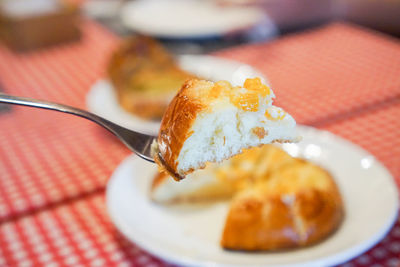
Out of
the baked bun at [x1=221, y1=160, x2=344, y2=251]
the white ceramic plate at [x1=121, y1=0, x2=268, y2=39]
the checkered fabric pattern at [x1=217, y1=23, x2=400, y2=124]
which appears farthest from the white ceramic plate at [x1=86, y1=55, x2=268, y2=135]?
the baked bun at [x1=221, y1=160, x2=344, y2=251]

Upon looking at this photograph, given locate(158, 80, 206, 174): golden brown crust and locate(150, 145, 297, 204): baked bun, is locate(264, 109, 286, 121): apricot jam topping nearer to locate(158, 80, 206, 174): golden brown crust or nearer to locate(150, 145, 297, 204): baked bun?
locate(158, 80, 206, 174): golden brown crust

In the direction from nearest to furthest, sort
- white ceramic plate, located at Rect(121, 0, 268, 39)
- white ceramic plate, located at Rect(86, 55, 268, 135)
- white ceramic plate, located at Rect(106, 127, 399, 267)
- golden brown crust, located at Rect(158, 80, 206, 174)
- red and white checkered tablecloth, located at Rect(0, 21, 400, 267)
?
golden brown crust, located at Rect(158, 80, 206, 174), white ceramic plate, located at Rect(106, 127, 399, 267), red and white checkered tablecloth, located at Rect(0, 21, 400, 267), white ceramic plate, located at Rect(86, 55, 268, 135), white ceramic plate, located at Rect(121, 0, 268, 39)

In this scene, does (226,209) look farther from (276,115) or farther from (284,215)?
(276,115)

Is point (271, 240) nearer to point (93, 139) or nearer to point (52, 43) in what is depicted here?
point (93, 139)

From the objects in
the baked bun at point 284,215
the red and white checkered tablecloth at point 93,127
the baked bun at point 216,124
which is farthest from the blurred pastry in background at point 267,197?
the baked bun at point 216,124

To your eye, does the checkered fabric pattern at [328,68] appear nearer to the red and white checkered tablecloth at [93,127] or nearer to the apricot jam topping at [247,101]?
the red and white checkered tablecloth at [93,127]

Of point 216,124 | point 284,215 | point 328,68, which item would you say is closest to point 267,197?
point 284,215

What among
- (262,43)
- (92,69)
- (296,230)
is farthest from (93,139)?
(262,43)
